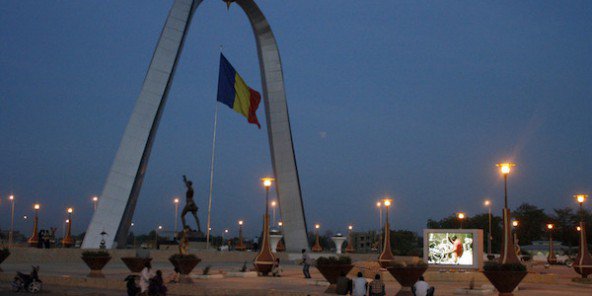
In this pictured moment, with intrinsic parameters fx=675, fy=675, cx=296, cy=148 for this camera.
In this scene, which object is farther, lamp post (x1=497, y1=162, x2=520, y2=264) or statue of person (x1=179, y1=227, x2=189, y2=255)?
statue of person (x1=179, y1=227, x2=189, y2=255)

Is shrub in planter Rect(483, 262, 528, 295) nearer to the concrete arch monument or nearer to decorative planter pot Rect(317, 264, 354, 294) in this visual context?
decorative planter pot Rect(317, 264, 354, 294)

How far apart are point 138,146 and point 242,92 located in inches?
368

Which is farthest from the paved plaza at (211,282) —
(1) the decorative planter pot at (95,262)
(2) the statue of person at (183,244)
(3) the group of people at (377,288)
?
(3) the group of people at (377,288)

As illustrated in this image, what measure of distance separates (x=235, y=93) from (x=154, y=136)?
6.40m

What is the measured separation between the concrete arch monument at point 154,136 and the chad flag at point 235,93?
2206 millimetres

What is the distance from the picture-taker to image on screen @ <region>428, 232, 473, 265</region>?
1190 inches

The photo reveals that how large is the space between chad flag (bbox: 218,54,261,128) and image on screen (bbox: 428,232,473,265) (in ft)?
60.8

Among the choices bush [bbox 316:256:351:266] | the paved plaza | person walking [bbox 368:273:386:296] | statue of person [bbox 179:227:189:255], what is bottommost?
the paved plaza

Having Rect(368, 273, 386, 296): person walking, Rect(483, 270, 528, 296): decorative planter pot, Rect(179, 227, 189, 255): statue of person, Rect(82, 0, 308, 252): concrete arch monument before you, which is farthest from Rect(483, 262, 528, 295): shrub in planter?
Rect(82, 0, 308, 252): concrete arch monument

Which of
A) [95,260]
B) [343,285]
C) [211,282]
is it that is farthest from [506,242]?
[95,260]

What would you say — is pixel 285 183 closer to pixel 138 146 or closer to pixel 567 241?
pixel 138 146

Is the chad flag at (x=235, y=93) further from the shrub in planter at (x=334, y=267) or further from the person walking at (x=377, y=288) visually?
the person walking at (x=377, y=288)

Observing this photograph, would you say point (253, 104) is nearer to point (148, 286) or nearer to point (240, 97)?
point (240, 97)

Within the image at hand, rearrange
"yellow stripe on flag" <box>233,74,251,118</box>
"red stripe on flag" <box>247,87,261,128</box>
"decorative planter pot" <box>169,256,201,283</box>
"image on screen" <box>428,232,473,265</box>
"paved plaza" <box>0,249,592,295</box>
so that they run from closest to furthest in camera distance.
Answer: "paved plaza" <box>0,249,592,295</box>
"decorative planter pot" <box>169,256,201,283</box>
"image on screen" <box>428,232,473,265</box>
"yellow stripe on flag" <box>233,74,251,118</box>
"red stripe on flag" <box>247,87,261,128</box>
